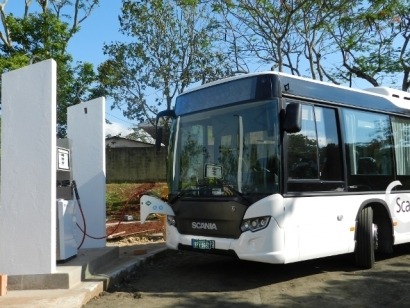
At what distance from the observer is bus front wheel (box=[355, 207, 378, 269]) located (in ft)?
26.4

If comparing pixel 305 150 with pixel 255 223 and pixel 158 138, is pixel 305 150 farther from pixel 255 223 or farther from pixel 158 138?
pixel 158 138

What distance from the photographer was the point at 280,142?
6.91m

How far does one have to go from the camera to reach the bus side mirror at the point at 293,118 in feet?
22.0

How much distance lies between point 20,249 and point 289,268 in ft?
14.4

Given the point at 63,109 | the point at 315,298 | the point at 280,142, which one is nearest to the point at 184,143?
the point at 280,142

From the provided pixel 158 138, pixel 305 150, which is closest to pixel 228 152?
pixel 305 150

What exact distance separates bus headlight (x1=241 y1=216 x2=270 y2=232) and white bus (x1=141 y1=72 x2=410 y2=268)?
0.01 m

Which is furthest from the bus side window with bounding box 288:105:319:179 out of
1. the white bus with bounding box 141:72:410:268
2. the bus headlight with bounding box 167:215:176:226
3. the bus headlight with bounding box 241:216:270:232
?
the bus headlight with bounding box 167:215:176:226

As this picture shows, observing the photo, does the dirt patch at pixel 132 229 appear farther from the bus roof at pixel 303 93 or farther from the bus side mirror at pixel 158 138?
the bus roof at pixel 303 93

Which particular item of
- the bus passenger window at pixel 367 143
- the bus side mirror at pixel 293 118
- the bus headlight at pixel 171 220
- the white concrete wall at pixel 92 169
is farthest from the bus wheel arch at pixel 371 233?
the white concrete wall at pixel 92 169

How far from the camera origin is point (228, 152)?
7.32 m

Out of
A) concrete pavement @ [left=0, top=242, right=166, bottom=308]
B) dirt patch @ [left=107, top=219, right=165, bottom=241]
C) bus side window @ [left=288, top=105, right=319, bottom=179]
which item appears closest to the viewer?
concrete pavement @ [left=0, top=242, right=166, bottom=308]

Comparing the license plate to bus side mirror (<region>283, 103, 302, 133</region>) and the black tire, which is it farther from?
the black tire

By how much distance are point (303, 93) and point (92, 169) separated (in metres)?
3.98
